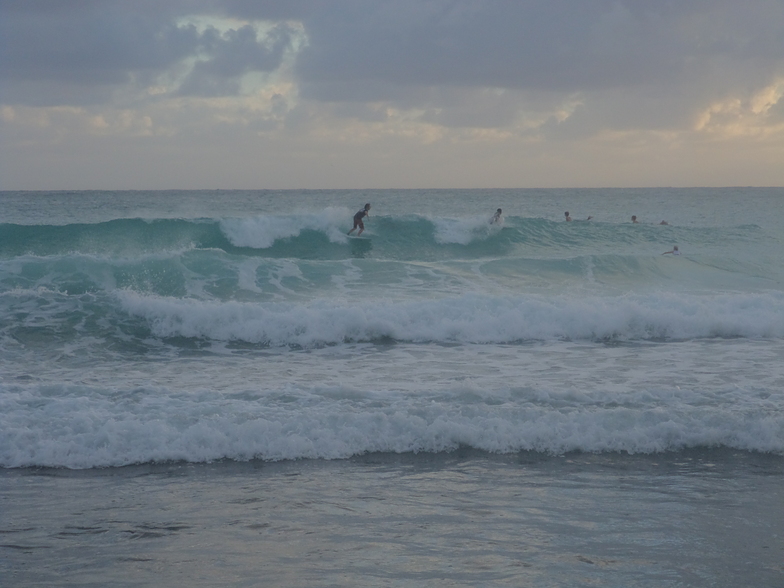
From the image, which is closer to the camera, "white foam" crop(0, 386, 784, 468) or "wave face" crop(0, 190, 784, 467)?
"white foam" crop(0, 386, 784, 468)

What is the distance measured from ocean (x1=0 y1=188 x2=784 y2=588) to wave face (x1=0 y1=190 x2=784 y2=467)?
42mm

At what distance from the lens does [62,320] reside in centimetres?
1153

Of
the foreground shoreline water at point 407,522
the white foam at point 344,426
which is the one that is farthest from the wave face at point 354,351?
the foreground shoreline water at point 407,522

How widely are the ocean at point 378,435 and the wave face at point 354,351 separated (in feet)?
0.14

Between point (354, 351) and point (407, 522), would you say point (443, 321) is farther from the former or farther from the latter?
point (407, 522)

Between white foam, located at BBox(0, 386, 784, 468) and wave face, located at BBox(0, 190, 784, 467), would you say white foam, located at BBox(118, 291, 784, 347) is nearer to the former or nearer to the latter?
wave face, located at BBox(0, 190, 784, 467)

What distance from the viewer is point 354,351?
1052cm

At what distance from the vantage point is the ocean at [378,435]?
14.2 ft

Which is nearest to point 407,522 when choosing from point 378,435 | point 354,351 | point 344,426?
point 378,435

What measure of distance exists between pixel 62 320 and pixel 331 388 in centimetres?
619

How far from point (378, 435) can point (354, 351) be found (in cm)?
401

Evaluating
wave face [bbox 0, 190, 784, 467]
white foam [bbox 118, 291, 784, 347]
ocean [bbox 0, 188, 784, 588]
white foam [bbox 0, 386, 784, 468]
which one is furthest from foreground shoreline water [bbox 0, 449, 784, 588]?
white foam [bbox 118, 291, 784, 347]

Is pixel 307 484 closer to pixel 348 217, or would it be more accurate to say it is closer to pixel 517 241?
pixel 348 217

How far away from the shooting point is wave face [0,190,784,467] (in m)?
6.55
